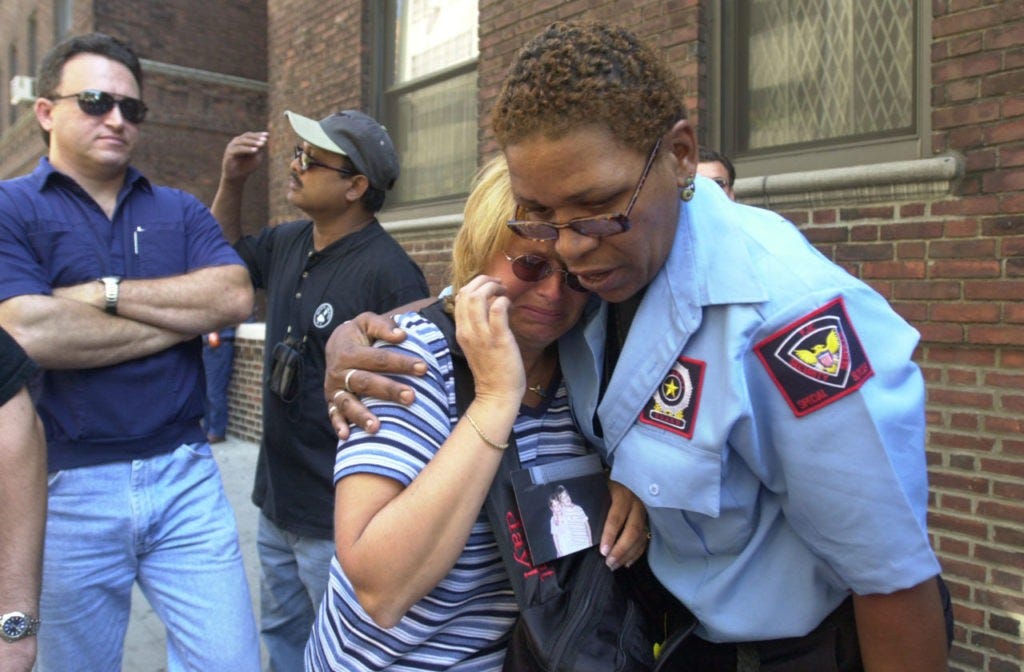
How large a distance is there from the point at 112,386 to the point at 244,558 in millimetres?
3359

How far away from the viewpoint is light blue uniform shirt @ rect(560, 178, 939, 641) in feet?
3.76

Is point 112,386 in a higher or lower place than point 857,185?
lower

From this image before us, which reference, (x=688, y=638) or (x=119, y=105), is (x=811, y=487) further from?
(x=119, y=105)

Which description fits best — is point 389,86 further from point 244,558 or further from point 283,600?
point 283,600

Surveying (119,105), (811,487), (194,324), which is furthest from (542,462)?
(119,105)

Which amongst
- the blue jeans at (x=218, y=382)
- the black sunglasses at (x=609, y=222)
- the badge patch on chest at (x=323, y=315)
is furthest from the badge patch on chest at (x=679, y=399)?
the blue jeans at (x=218, y=382)

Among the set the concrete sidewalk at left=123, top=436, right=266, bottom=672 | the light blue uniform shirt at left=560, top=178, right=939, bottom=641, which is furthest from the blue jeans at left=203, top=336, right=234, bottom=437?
the light blue uniform shirt at left=560, top=178, right=939, bottom=641

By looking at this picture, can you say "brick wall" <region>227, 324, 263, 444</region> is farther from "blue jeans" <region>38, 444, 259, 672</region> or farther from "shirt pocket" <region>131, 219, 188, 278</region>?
"blue jeans" <region>38, 444, 259, 672</region>

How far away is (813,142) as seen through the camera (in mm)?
4129

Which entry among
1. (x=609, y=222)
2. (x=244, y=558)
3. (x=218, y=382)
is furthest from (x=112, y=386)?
(x=218, y=382)

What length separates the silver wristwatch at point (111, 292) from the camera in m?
2.38

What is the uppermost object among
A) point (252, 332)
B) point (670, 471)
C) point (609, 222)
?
point (609, 222)

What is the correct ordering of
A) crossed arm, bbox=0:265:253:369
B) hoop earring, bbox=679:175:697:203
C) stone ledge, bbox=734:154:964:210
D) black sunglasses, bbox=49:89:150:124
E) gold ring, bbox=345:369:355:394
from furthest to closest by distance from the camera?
1. stone ledge, bbox=734:154:964:210
2. black sunglasses, bbox=49:89:150:124
3. crossed arm, bbox=0:265:253:369
4. gold ring, bbox=345:369:355:394
5. hoop earring, bbox=679:175:697:203

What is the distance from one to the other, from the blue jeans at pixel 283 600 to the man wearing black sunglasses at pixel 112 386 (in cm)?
44
